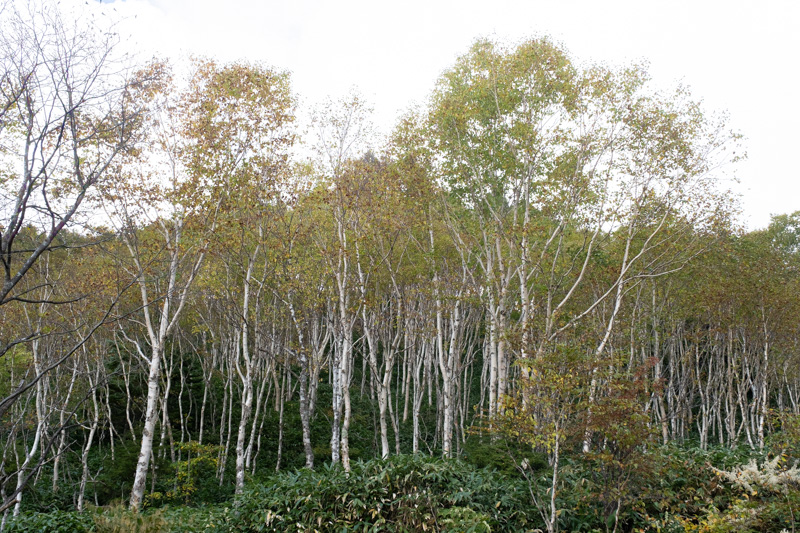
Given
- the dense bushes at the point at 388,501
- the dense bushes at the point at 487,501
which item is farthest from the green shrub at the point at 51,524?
the dense bushes at the point at 388,501

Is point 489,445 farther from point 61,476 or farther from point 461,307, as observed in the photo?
point 61,476

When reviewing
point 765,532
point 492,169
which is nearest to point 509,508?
point 765,532

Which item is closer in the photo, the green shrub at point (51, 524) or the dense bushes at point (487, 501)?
the dense bushes at point (487, 501)

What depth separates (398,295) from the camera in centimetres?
1252

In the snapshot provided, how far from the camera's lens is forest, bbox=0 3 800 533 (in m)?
6.55

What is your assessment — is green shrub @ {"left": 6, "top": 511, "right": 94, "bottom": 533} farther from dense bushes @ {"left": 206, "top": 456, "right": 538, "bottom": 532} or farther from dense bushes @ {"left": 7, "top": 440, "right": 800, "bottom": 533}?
dense bushes @ {"left": 206, "top": 456, "right": 538, "bottom": 532}

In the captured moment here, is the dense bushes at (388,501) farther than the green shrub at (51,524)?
No

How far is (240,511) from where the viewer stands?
299 inches

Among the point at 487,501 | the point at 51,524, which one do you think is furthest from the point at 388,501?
the point at 51,524

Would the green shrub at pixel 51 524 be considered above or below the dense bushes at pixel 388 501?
below

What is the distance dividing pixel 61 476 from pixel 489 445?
45.6ft

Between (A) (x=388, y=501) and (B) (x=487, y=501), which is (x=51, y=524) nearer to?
(A) (x=388, y=501)

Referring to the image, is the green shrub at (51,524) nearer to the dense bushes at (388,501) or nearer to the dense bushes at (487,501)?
the dense bushes at (487,501)

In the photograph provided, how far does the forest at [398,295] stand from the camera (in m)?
6.55
